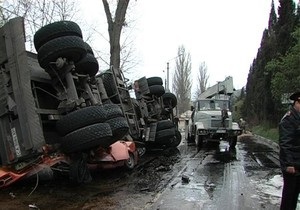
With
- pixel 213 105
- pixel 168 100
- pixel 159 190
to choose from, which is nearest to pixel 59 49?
pixel 159 190

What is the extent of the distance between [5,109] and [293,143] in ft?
17.0

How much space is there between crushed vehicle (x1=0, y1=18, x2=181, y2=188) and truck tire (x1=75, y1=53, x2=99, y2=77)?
3 centimetres

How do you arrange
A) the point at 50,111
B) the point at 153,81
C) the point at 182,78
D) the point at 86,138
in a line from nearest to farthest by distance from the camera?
1. the point at 86,138
2. the point at 50,111
3. the point at 153,81
4. the point at 182,78

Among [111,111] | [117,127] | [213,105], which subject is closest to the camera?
[117,127]

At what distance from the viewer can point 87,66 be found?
31.4ft

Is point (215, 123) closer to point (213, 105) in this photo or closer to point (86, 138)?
point (213, 105)

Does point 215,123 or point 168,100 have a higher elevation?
point 168,100

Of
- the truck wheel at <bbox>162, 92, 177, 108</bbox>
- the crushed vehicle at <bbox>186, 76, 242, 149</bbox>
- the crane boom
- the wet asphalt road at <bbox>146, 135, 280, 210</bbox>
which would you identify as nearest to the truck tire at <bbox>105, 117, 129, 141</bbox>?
the wet asphalt road at <bbox>146, 135, 280, 210</bbox>

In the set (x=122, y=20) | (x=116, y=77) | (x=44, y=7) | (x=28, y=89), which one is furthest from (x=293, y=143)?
(x=44, y=7)

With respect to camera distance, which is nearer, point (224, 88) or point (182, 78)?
point (224, 88)

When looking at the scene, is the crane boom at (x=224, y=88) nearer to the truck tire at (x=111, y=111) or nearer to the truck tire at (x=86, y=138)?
the truck tire at (x=111, y=111)

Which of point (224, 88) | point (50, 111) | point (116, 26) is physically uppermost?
point (116, 26)

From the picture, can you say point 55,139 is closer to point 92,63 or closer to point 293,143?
point 92,63

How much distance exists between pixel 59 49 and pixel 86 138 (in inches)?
66.8
